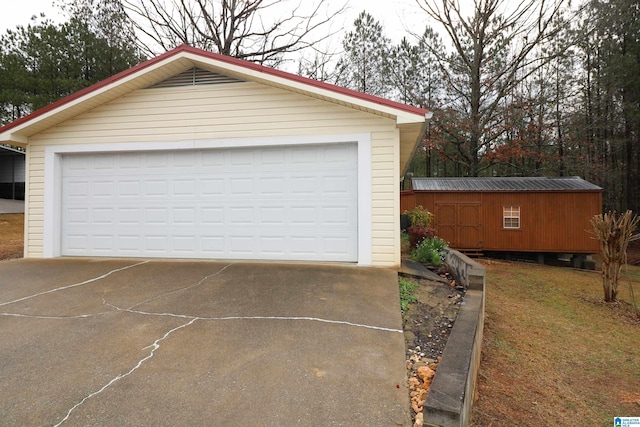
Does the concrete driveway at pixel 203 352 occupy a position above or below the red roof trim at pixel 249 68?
below

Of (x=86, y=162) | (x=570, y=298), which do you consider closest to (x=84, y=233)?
(x=86, y=162)

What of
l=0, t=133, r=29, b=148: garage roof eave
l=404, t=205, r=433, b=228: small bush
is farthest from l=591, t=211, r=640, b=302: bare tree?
l=0, t=133, r=29, b=148: garage roof eave

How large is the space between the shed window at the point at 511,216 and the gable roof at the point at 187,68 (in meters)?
7.52

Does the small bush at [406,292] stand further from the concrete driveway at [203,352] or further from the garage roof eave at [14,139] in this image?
the garage roof eave at [14,139]

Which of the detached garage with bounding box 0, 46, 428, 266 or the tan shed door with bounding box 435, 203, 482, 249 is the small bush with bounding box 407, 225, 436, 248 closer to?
the detached garage with bounding box 0, 46, 428, 266

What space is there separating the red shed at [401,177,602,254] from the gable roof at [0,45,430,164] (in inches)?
258

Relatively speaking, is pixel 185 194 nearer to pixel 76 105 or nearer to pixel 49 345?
pixel 76 105

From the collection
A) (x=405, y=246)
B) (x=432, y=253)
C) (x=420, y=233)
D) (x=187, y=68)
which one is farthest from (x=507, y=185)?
(x=187, y=68)

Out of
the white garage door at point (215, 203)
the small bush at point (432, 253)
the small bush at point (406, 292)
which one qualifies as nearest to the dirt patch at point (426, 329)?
the small bush at point (406, 292)

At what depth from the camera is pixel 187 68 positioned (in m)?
6.21

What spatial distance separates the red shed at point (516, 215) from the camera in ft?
38.5

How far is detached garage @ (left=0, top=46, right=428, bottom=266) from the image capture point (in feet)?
18.3

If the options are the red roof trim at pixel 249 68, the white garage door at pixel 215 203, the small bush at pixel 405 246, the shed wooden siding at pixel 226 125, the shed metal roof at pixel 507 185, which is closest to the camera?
the red roof trim at pixel 249 68

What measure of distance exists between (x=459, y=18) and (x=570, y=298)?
1461cm
